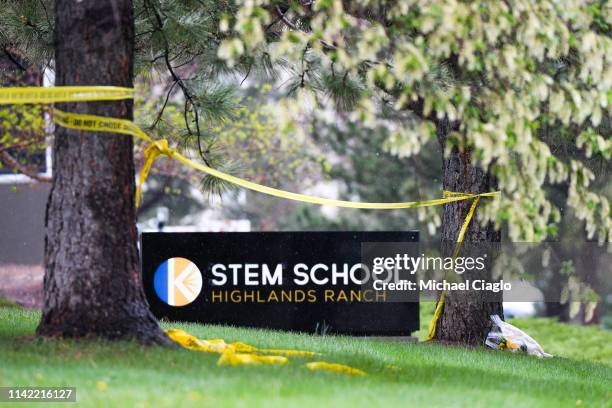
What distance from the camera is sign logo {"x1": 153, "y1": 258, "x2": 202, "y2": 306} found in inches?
504

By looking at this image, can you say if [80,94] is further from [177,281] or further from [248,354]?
[177,281]

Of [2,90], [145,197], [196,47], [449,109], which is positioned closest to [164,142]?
[2,90]

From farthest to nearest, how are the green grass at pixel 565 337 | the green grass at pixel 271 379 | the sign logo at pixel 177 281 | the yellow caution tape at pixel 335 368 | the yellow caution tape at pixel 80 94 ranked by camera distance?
the green grass at pixel 565 337
the sign logo at pixel 177 281
the yellow caution tape at pixel 80 94
the yellow caution tape at pixel 335 368
the green grass at pixel 271 379

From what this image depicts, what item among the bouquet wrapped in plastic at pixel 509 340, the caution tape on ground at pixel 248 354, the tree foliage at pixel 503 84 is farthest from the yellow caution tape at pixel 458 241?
the tree foliage at pixel 503 84

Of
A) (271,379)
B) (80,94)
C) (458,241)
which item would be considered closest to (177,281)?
(458,241)

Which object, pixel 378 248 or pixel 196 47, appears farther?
pixel 378 248

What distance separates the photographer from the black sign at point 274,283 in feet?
42.1

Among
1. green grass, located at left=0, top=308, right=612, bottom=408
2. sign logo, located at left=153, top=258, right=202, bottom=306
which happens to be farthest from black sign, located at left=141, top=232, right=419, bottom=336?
green grass, located at left=0, top=308, right=612, bottom=408

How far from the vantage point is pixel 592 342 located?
914 inches

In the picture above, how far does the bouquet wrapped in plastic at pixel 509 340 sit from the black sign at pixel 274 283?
1.08 meters

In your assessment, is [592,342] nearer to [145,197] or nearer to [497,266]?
[497,266]

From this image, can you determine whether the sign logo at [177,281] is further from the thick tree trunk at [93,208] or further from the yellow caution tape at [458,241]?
the thick tree trunk at [93,208]

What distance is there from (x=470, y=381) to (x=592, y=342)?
15.8m

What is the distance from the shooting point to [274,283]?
12.9m
